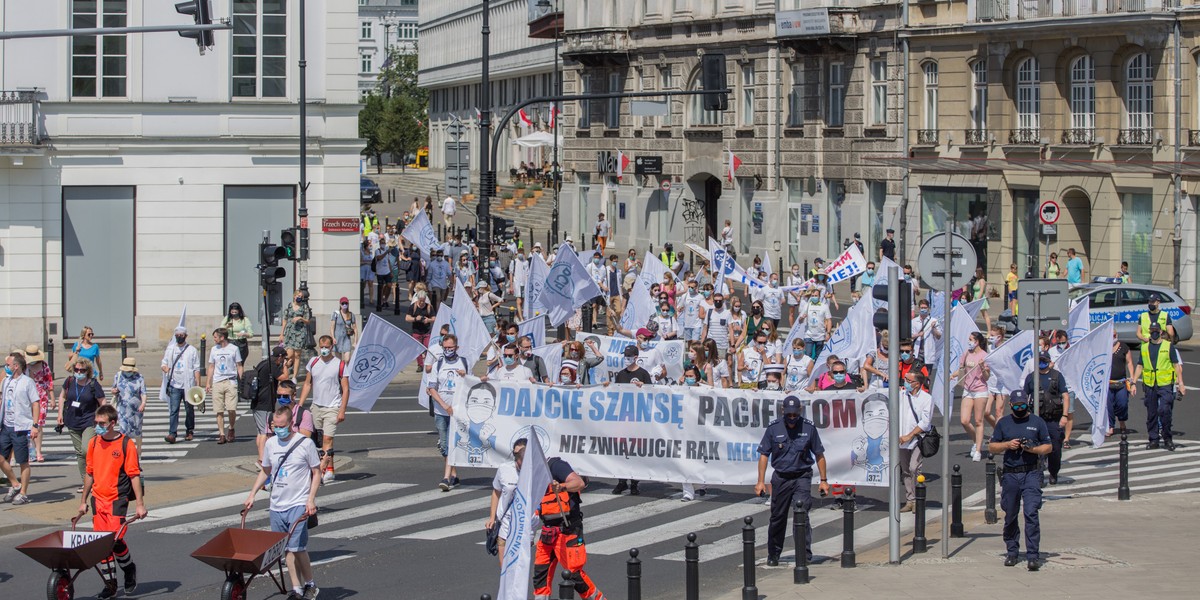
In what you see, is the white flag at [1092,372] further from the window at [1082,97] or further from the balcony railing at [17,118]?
the window at [1082,97]

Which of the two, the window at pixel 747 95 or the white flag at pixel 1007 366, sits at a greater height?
the window at pixel 747 95

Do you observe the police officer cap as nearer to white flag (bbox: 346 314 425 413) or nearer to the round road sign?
white flag (bbox: 346 314 425 413)

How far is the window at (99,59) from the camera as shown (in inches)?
1340

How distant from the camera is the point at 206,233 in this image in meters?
34.8

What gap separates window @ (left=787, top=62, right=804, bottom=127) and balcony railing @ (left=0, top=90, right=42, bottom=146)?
28.8 metres

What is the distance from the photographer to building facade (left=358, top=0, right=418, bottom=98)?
544 feet

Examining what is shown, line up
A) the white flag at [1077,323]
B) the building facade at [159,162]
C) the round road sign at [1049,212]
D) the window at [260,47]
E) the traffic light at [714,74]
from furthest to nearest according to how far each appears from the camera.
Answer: the round road sign at [1049,212] → the window at [260,47] → the traffic light at [714,74] → the building facade at [159,162] → the white flag at [1077,323]

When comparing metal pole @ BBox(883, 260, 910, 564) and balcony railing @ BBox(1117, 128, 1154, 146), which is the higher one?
balcony railing @ BBox(1117, 128, 1154, 146)

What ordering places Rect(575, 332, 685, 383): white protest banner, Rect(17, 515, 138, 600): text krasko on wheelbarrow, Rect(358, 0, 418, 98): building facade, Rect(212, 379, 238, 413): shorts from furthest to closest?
Rect(358, 0, 418, 98): building facade < Rect(575, 332, 685, 383): white protest banner < Rect(212, 379, 238, 413): shorts < Rect(17, 515, 138, 600): text krasko on wheelbarrow

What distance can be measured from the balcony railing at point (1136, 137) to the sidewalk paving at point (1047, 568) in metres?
27.5

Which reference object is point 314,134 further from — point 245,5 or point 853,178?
point 853,178

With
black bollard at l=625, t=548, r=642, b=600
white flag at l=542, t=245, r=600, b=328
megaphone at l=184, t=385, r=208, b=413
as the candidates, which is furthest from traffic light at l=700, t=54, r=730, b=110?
black bollard at l=625, t=548, r=642, b=600

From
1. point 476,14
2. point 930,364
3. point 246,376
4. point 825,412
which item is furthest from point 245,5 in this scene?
point 476,14

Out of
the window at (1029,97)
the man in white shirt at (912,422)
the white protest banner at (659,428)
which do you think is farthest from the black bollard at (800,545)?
the window at (1029,97)
